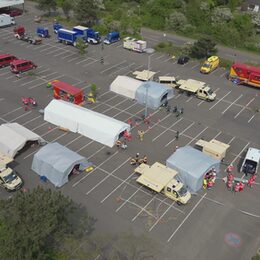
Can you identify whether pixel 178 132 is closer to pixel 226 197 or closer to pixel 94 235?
pixel 226 197

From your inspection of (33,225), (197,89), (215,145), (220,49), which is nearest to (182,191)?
(215,145)

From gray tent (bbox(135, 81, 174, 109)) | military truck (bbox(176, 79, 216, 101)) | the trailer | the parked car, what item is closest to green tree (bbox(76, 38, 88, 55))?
the trailer

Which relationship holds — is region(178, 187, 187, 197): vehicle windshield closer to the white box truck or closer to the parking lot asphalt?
the parking lot asphalt

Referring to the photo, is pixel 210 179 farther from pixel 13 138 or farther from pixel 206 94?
pixel 13 138

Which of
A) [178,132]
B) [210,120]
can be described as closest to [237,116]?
[210,120]

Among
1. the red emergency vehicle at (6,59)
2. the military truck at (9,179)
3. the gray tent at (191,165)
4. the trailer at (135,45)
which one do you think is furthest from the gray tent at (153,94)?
the red emergency vehicle at (6,59)

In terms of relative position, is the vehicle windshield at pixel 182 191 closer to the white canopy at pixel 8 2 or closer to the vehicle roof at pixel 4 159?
the vehicle roof at pixel 4 159
